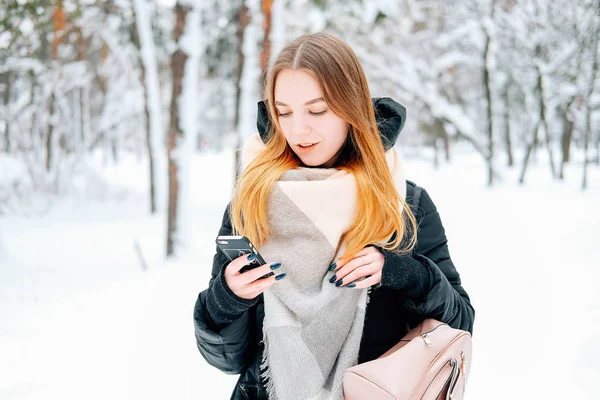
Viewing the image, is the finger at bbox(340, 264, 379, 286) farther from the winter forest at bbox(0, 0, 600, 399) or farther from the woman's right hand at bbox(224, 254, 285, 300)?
the winter forest at bbox(0, 0, 600, 399)

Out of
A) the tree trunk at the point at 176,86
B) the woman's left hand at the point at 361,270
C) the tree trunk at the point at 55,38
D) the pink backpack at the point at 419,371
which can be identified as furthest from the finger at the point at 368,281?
the tree trunk at the point at 55,38

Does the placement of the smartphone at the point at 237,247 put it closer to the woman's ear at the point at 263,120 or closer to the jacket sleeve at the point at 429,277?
the jacket sleeve at the point at 429,277

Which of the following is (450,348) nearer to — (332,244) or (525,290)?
(332,244)

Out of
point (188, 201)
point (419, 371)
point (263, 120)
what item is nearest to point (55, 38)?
point (188, 201)

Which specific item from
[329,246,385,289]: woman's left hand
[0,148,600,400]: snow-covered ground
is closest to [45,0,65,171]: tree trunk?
[0,148,600,400]: snow-covered ground

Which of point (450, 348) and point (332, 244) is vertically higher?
point (332, 244)

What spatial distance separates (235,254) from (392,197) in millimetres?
495

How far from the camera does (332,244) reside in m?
1.48

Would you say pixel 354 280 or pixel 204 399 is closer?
pixel 354 280

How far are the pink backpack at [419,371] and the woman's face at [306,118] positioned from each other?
61 cm

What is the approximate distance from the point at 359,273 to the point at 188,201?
6674mm

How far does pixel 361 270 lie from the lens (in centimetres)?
137

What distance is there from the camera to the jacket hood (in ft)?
5.42

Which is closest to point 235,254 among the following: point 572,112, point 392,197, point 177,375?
point 392,197
